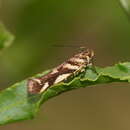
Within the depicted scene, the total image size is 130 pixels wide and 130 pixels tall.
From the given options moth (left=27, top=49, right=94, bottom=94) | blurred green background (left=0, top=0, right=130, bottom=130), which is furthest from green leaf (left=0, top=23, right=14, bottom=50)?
blurred green background (left=0, top=0, right=130, bottom=130)

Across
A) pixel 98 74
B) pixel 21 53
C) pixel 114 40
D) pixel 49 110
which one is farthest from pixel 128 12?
pixel 49 110

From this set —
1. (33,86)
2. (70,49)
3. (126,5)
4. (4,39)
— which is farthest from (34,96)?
(70,49)

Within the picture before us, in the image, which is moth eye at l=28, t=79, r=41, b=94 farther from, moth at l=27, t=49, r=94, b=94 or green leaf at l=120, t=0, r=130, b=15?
green leaf at l=120, t=0, r=130, b=15

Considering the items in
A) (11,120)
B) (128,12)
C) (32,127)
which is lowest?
(11,120)

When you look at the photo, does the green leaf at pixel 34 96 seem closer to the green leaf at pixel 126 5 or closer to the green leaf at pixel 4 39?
the green leaf at pixel 126 5

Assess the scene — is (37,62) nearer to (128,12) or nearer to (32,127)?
(128,12)

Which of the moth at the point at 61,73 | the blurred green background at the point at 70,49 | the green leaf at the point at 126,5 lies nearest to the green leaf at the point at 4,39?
the moth at the point at 61,73
